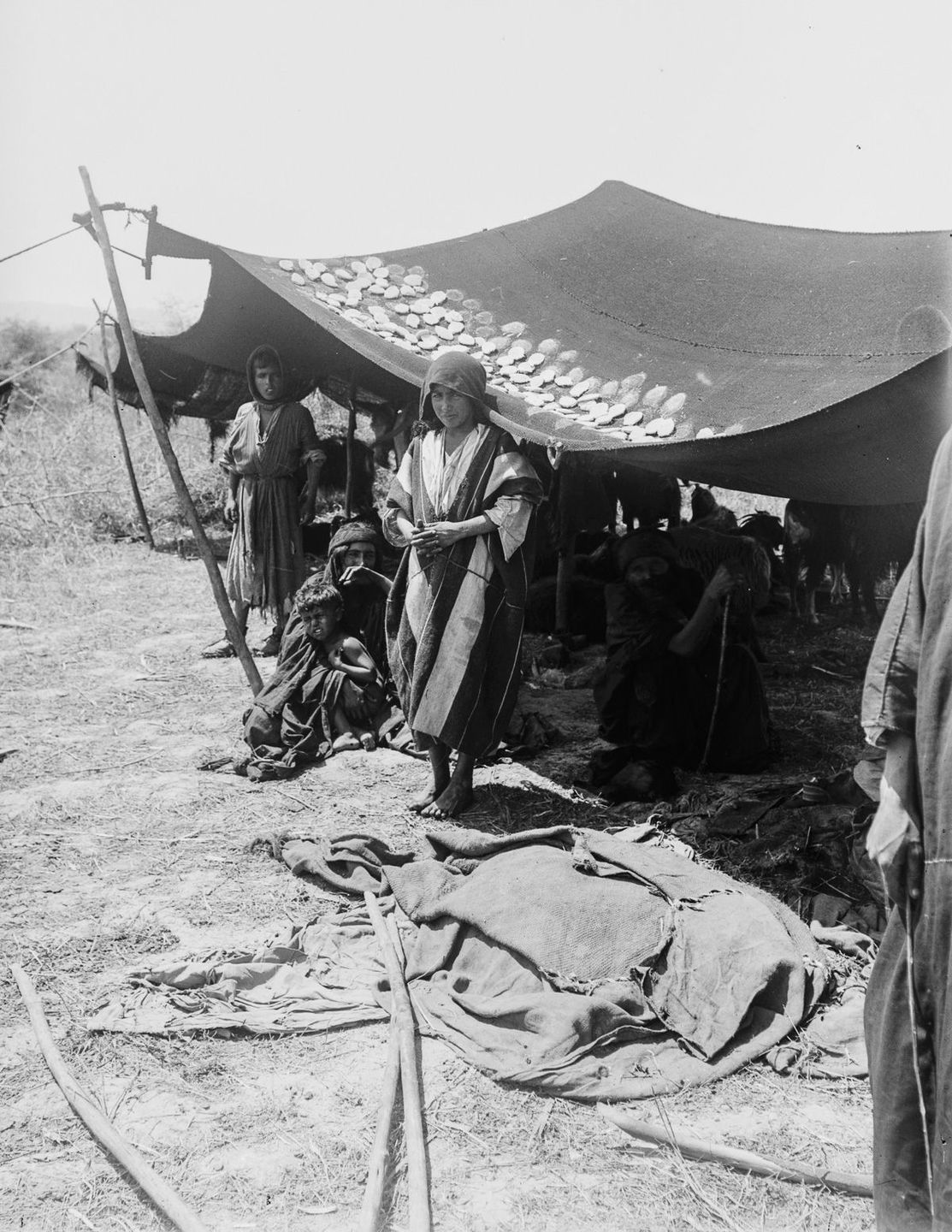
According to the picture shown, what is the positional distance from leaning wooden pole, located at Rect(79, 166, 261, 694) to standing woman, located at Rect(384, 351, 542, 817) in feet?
5.35

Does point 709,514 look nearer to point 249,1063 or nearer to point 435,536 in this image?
point 435,536

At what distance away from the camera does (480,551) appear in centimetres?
411

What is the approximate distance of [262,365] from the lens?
644cm

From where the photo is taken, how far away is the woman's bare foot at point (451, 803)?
4.25 m

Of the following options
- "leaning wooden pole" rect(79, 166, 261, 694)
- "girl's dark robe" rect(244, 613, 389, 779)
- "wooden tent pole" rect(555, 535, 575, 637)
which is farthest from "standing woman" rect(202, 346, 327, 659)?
"wooden tent pole" rect(555, 535, 575, 637)

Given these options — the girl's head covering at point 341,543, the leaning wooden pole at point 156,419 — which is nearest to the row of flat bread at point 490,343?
the leaning wooden pole at point 156,419

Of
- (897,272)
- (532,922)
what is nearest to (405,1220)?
(532,922)

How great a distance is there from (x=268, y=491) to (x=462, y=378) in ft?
→ 9.47

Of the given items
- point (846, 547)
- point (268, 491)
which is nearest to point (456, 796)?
point (268, 491)

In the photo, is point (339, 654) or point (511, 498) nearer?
point (511, 498)

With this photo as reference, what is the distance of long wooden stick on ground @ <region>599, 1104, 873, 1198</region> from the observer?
2092 millimetres

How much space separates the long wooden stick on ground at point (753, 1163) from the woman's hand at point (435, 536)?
89.5 inches

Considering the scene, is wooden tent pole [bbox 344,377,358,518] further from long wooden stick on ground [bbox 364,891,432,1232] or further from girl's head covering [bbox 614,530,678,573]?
long wooden stick on ground [bbox 364,891,432,1232]

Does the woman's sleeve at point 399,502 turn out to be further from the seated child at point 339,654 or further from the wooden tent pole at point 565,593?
the wooden tent pole at point 565,593
